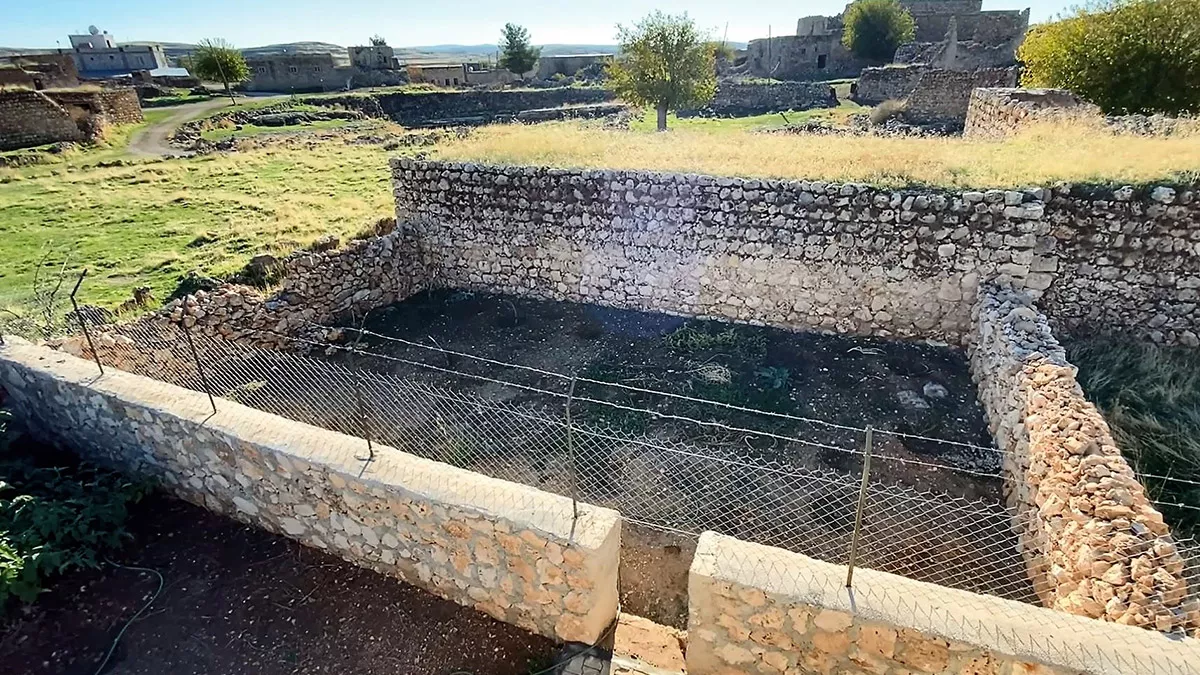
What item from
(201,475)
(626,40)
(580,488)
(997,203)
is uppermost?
(626,40)

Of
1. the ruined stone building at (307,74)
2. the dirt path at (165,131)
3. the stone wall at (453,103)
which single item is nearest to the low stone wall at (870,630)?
the dirt path at (165,131)

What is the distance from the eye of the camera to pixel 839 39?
4222cm

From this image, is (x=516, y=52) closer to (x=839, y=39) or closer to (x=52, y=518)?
(x=839, y=39)

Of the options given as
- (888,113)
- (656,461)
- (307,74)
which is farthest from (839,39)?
(656,461)

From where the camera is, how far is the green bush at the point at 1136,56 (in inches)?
559

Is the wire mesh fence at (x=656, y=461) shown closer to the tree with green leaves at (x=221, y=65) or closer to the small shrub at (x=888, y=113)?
the small shrub at (x=888, y=113)

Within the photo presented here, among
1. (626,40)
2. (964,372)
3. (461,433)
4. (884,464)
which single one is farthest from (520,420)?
(626,40)

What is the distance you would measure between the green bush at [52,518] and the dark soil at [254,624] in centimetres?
22

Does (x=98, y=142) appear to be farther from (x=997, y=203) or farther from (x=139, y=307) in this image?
(x=997, y=203)

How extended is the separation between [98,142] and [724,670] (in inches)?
1358

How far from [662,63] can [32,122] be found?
86.1ft

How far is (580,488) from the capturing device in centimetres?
705

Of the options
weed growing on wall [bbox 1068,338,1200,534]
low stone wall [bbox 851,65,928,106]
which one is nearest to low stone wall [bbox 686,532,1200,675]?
weed growing on wall [bbox 1068,338,1200,534]

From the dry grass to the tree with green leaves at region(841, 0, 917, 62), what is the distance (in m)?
32.5
